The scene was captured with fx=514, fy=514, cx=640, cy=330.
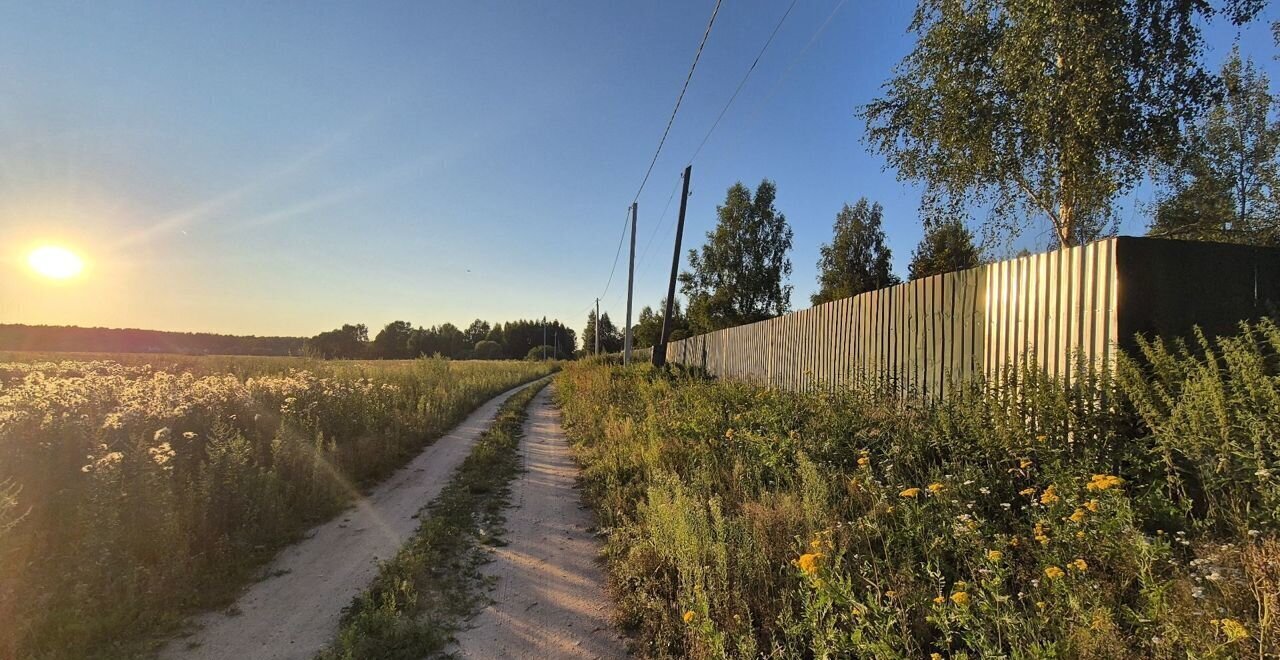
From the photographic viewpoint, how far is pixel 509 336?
111 m

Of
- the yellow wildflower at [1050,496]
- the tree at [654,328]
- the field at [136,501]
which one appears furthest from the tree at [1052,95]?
the tree at [654,328]

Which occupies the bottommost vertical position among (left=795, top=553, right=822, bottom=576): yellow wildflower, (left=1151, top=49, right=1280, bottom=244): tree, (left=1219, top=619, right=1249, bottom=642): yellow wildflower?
(left=795, top=553, right=822, bottom=576): yellow wildflower

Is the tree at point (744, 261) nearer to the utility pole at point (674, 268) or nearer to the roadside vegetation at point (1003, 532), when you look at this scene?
the utility pole at point (674, 268)

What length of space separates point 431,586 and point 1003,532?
3816 mm

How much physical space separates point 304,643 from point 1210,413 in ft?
17.1

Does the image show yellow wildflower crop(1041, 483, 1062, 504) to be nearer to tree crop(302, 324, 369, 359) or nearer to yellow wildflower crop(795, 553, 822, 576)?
yellow wildflower crop(795, 553, 822, 576)

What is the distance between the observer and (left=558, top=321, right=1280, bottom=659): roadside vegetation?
1.98 m

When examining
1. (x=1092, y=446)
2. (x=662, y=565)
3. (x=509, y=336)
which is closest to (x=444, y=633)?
(x=662, y=565)

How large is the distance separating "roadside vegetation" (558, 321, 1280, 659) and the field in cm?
320

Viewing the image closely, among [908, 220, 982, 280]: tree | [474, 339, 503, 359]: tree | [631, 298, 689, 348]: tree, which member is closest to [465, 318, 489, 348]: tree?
[474, 339, 503, 359]: tree

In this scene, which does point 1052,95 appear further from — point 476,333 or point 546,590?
point 476,333

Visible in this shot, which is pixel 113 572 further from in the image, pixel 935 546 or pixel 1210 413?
pixel 1210 413

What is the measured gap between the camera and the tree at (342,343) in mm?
25328

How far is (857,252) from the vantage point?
3275cm
